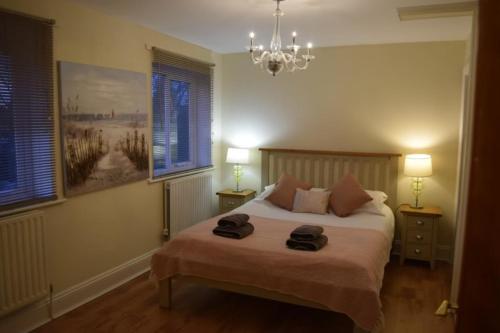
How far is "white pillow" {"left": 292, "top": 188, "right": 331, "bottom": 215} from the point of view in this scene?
4.03 metres

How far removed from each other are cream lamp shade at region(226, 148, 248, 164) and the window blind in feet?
7.99

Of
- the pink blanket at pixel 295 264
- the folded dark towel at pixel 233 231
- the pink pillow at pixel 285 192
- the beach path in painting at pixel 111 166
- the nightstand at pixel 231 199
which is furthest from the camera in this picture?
the nightstand at pixel 231 199

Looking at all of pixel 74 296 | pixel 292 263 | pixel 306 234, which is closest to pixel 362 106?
pixel 306 234

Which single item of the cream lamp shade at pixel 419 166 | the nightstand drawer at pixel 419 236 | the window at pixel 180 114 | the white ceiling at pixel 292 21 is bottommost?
the nightstand drawer at pixel 419 236

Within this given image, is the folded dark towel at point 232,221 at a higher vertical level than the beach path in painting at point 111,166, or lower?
lower

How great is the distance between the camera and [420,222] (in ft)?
13.3

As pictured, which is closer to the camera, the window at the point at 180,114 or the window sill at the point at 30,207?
the window sill at the point at 30,207

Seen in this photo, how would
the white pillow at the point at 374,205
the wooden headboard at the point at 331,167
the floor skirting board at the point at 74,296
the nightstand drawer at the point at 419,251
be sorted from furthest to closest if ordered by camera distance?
the wooden headboard at the point at 331,167 < the nightstand drawer at the point at 419,251 < the white pillow at the point at 374,205 < the floor skirting board at the point at 74,296

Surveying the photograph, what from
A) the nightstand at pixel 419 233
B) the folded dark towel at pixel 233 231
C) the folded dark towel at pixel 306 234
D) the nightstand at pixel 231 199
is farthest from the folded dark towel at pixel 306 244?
the nightstand at pixel 231 199

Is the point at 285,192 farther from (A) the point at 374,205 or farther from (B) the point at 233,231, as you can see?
(B) the point at 233,231

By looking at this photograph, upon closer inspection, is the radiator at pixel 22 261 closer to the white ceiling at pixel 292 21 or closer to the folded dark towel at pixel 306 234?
the white ceiling at pixel 292 21

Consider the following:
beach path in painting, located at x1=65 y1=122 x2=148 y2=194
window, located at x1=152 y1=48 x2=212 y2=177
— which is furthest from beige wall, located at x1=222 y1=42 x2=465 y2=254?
beach path in painting, located at x1=65 y1=122 x2=148 y2=194

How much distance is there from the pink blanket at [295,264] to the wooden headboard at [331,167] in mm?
1273

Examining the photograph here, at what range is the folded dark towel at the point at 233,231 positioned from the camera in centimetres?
309
